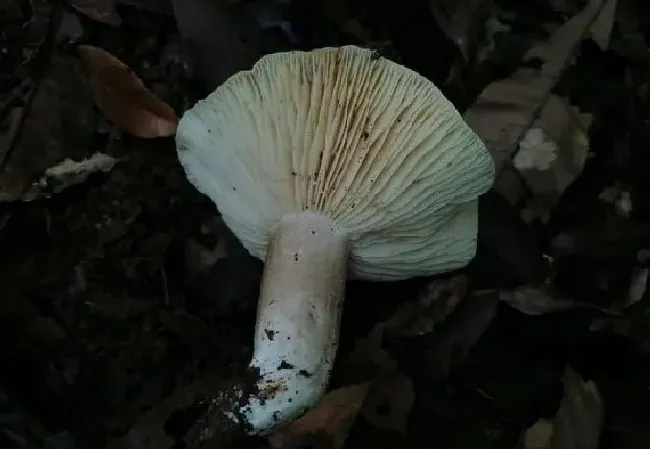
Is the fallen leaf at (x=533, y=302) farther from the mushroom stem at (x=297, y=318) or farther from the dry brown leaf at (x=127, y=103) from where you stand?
the dry brown leaf at (x=127, y=103)

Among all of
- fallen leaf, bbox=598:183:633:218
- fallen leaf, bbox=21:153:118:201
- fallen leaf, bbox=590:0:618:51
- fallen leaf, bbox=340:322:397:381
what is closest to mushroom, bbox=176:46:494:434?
fallen leaf, bbox=340:322:397:381

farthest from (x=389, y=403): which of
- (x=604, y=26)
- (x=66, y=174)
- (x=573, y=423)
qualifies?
(x=604, y=26)

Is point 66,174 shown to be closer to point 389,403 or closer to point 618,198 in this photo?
point 389,403

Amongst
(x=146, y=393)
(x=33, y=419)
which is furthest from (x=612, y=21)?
(x=33, y=419)

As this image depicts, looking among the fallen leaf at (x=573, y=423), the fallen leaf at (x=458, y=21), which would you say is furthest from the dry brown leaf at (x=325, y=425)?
the fallen leaf at (x=458, y=21)

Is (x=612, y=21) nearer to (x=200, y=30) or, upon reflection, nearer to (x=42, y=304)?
(x=200, y=30)

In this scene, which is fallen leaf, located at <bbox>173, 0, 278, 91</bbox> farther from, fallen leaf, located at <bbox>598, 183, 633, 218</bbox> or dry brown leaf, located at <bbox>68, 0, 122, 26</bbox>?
fallen leaf, located at <bbox>598, 183, 633, 218</bbox>
